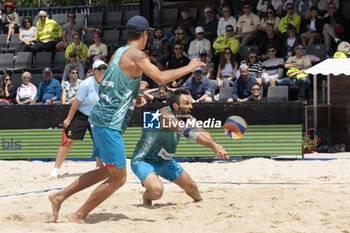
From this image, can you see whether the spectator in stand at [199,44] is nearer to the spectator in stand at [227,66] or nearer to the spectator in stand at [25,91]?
the spectator in stand at [227,66]

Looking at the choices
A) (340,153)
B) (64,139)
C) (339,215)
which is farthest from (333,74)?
(339,215)

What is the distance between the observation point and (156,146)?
19.7 feet

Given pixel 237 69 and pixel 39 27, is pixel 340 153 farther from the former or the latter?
pixel 39 27

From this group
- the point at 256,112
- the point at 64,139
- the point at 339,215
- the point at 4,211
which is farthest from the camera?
the point at 256,112

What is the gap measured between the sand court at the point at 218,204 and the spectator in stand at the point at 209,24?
5691 millimetres

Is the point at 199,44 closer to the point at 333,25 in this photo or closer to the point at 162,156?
the point at 333,25

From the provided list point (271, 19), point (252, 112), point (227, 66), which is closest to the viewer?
point (252, 112)

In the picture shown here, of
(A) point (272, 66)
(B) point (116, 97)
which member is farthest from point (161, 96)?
(B) point (116, 97)

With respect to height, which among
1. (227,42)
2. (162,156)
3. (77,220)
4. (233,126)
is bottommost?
(233,126)

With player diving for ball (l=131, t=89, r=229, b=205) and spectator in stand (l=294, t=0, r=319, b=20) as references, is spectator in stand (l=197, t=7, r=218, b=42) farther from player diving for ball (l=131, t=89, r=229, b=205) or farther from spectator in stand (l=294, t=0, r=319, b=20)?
player diving for ball (l=131, t=89, r=229, b=205)

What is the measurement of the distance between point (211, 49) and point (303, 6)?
2.47 meters

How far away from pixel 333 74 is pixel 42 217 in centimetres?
763

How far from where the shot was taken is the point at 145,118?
10.7 metres

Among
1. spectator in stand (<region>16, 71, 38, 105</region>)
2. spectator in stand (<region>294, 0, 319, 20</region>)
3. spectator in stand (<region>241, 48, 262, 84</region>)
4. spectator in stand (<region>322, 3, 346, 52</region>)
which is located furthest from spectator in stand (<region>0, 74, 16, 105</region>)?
spectator in stand (<region>322, 3, 346, 52</region>)
